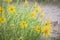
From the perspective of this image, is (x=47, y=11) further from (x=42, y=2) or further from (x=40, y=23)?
(x=40, y=23)

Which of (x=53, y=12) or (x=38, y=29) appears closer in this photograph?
(x=38, y=29)


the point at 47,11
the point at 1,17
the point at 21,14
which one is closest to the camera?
the point at 1,17

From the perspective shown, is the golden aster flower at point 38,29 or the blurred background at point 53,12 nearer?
the golden aster flower at point 38,29

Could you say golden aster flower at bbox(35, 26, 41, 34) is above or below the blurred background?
above

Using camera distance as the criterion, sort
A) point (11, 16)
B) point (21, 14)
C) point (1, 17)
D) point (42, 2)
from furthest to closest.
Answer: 1. point (42, 2)
2. point (21, 14)
3. point (11, 16)
4. point (1, 17)

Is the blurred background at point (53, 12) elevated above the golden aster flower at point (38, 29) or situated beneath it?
situated beneath

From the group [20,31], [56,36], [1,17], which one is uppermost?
[1,17]

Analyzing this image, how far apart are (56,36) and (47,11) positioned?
1.39m

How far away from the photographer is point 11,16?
3.12 meters

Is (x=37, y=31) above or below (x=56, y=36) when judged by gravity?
above

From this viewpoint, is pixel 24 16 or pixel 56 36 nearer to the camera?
Result: pixel 24 16

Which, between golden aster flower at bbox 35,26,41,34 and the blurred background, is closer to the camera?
golden aster flower at bbox 35,26,41,34

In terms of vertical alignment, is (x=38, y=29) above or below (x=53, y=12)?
above

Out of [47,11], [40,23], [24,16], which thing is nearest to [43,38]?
[40,23]
